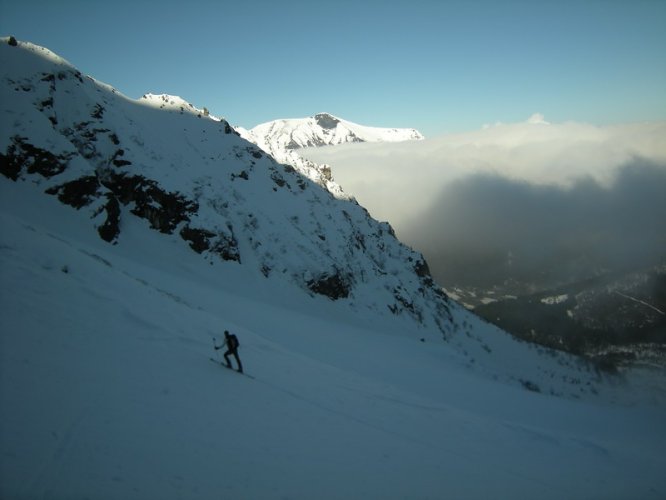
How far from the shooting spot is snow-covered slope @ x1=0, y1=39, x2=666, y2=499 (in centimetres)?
827

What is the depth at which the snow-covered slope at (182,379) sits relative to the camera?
827 cm

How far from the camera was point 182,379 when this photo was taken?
39.3ft

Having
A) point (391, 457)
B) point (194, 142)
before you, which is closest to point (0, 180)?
point (194, 142)

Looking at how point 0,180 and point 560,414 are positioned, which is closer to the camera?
point 0,180

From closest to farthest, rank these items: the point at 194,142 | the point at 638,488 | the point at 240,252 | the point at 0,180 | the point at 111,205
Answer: the point at 638,488 → the point at 0,180 → the point at 111,205 → the point at 240,252 → the point at 194,142

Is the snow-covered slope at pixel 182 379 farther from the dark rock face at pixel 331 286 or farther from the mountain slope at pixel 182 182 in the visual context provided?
the dark rock face at pixel 331 286

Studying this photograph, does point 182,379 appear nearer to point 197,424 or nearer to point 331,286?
point 197,424

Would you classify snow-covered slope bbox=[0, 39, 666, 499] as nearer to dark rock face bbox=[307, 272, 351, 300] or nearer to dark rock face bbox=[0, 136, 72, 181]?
dark rock face bbox=[0, 136, 72, 181]

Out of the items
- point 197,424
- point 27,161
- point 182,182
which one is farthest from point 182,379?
point 182,182

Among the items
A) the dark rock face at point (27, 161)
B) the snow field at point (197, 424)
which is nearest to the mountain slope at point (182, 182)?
the dark rock face at point (27, 161)

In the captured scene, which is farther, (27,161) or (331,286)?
(331,286)

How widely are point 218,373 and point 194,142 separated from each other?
60.2 m

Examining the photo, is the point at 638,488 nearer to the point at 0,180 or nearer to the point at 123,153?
the point at 0,180

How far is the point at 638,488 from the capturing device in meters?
14.8
